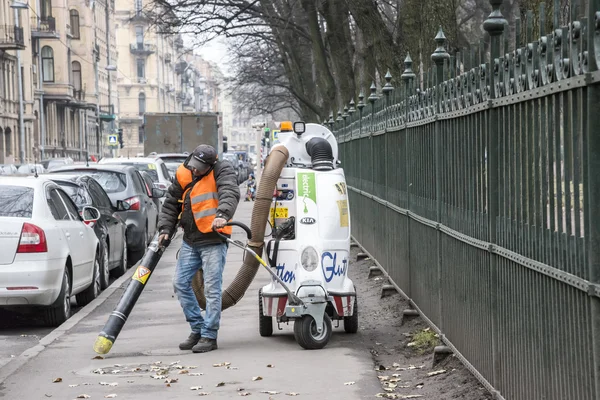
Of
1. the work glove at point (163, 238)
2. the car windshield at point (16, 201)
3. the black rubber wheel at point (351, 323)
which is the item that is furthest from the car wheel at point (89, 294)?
the black rubber wheel at point (351, 323)

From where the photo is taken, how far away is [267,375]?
8648mm

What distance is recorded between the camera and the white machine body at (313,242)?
9875mm

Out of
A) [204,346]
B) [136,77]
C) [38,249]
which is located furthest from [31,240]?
[136,77]

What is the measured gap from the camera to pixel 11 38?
64.1 metres

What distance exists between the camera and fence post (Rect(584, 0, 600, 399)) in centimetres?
488

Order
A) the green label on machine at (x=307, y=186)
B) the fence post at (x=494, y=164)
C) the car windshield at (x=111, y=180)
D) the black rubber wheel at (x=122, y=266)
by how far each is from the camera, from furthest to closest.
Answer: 1. the car windshield at (x=111, y=180)
2. the black rubber wheel at (x=122, y=266)
3. the green label on machine at (x=307, y=186)
4. the fence post at (x=494, y=164)

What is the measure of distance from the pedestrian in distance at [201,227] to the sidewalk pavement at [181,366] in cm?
28

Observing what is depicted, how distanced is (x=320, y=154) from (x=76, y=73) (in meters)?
84.3

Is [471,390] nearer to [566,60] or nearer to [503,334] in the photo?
[503,334]

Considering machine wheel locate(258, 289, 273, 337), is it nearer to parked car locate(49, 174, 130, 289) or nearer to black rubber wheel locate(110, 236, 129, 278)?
parked car locate(49, 174, 130, 289)

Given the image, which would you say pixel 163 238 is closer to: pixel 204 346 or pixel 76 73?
pixel 204 346

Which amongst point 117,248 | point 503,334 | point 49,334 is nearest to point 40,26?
point 117,248

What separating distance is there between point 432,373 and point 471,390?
89 centimetres

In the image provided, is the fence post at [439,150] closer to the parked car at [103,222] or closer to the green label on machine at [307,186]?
the green label on machine at [307,186]
